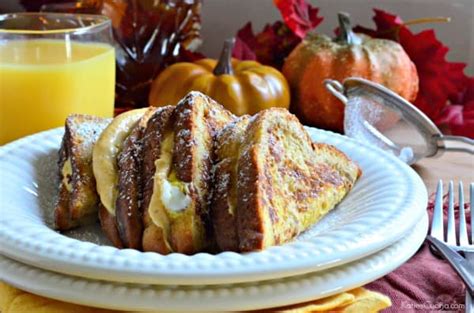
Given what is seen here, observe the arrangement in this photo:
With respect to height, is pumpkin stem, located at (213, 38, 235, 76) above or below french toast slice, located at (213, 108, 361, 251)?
below

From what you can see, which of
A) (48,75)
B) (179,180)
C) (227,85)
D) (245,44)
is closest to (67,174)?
(179,180)

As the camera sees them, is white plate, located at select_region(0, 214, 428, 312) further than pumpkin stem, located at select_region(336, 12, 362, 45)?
No

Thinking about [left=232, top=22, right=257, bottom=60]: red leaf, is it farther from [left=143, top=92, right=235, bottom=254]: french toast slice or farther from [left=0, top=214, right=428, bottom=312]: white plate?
[left=0, top=214, right=428, bottom=312]: white plate

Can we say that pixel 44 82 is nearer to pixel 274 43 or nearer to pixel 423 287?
pixel 274 43

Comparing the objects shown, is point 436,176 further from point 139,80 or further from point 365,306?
point 139,80

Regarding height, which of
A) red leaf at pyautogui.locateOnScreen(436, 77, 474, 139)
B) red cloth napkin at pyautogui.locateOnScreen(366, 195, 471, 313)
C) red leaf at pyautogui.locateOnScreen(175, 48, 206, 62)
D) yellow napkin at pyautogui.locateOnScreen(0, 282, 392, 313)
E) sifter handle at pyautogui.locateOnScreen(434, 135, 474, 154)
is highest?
yellow napkin at pyautogui.locateOnScreen(0, 282, 392, 313)

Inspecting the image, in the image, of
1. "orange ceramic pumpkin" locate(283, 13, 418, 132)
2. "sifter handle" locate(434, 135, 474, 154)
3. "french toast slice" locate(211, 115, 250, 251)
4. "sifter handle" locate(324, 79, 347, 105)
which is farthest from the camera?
"orange ceramic pumpkin" locate(283, 13, 418, 132)

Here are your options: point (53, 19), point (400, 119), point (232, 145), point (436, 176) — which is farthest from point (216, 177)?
point (53, 19)

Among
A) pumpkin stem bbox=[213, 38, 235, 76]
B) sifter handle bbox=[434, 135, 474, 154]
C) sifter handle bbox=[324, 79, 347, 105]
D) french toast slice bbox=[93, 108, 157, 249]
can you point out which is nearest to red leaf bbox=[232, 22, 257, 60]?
pumpkin stem bbox=[213, 38, 235, 76]

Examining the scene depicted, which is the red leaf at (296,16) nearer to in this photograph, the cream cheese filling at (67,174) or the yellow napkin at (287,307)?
the cream cheese filling at (67,174)

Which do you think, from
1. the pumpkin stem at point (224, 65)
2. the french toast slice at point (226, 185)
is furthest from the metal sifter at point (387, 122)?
the french toast slice at point (226, 185)
